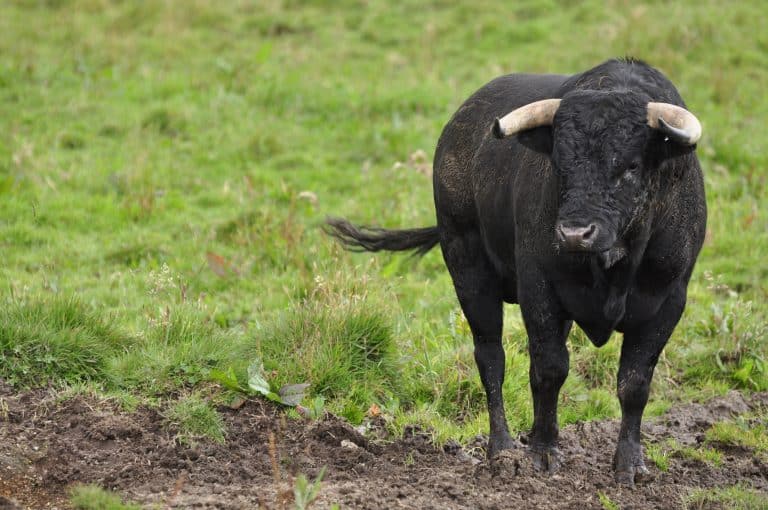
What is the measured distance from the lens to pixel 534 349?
19.7 feet

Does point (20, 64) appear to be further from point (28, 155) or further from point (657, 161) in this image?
point (657, 161)

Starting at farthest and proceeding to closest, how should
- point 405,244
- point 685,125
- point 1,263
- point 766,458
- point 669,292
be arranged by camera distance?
point 1,263 → point 405,244 → point 766,458 → point 669,292 → point 685,125

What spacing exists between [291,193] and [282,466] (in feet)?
16.4

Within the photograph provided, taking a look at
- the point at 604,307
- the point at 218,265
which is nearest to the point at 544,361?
the point at 604,307

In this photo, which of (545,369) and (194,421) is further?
(194,421)

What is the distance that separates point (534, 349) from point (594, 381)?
6.84ft

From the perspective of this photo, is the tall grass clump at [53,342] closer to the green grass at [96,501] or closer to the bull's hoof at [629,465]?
the green grass at [96,501]

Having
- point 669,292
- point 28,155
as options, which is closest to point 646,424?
point 669,292

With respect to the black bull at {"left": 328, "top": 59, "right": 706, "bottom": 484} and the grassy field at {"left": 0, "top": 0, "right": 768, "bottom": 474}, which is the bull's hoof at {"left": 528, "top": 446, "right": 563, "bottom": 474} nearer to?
the black bull at {"left": 328, "top": 59, "right": 706, "bottom": 484}

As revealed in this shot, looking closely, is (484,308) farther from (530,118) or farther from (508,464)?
(530,118)

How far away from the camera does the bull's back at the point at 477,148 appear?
21.0ft

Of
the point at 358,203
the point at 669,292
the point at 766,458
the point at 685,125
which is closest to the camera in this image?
the point at 685,125

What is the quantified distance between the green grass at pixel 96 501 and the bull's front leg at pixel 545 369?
7.30ft

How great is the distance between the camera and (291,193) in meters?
10.8
